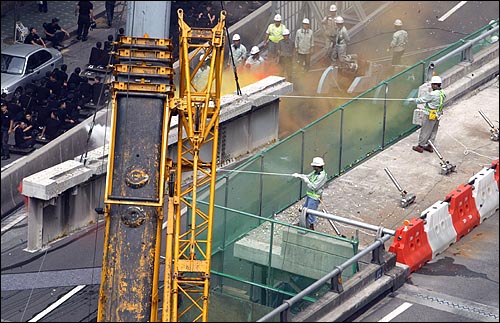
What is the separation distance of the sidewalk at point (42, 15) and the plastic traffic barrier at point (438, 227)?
13.1 meters

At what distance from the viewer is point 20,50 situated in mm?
30047

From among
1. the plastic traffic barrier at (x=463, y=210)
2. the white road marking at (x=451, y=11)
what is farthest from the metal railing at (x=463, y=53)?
the plastic traffic barrier at (x=463, y=210)

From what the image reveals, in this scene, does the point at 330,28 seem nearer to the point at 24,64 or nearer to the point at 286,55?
the point at 286,55

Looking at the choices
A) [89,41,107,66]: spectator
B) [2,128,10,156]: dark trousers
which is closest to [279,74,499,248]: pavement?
[2,128,10,156]: dark trousers

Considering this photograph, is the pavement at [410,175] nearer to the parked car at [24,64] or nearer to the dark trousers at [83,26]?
the parked car at [24,64]

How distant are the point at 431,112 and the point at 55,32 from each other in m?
10.4

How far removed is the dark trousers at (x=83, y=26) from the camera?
3144 centimetres

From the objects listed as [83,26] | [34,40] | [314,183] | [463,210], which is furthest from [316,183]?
[83,26]

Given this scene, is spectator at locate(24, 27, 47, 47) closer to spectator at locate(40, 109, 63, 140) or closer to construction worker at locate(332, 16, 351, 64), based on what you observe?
spectator at locate(40, 109, 63, 140)

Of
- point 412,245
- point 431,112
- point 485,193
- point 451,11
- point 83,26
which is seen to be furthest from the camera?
point 451,11

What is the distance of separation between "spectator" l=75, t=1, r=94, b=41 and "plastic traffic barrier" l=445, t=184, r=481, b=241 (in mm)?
12061

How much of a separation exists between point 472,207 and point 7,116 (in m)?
9.79

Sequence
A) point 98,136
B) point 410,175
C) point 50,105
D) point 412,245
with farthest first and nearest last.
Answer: point 50,105 < point 98,136 < point 410,175 < point 412,245

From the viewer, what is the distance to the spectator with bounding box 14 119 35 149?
87.0ft
